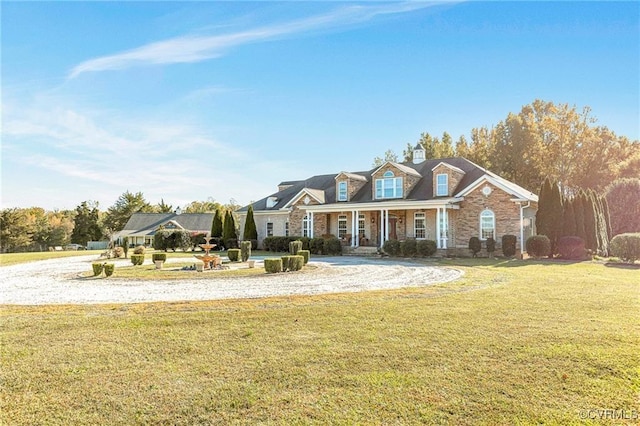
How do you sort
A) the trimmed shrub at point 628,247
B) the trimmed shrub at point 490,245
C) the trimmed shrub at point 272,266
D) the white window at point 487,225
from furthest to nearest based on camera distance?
the white window at point 487,225, the trimmed shrub at point 490,245, the trimmed shrub at point 628,247, the trimmed shrub at point 272,266

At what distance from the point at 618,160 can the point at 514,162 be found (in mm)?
9245

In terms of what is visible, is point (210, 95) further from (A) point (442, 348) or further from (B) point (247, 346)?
(A) point (442, 348)

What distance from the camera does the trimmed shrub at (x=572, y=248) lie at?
69.7 feet

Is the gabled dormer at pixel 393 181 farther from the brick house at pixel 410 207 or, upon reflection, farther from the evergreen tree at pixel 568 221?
the evergreen tree at pixel 568 221

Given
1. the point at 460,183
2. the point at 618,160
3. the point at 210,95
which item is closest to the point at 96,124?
the point at 210,95

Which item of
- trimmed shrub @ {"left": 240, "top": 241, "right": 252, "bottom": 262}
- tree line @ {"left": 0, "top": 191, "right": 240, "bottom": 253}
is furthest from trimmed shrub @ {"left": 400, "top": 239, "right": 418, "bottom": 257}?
tree line @ {"left": 0, "top": 191, "right": 240, "bottom": 253}

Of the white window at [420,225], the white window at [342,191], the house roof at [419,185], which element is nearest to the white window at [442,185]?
the house roof at [419,185]

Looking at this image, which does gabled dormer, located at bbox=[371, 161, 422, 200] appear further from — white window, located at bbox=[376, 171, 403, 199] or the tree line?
the tree line

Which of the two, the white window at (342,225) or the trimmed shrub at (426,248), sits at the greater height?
the white window at (342,225)

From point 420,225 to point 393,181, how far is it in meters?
3.60

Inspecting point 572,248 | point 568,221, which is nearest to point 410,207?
point 568,221

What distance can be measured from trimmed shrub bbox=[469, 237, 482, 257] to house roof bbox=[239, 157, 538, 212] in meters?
3.15

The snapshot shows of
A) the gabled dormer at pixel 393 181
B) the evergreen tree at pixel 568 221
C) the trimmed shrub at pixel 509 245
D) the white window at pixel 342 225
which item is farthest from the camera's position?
the white window at pixel 342 225

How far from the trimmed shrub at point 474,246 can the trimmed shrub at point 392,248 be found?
4026mm
